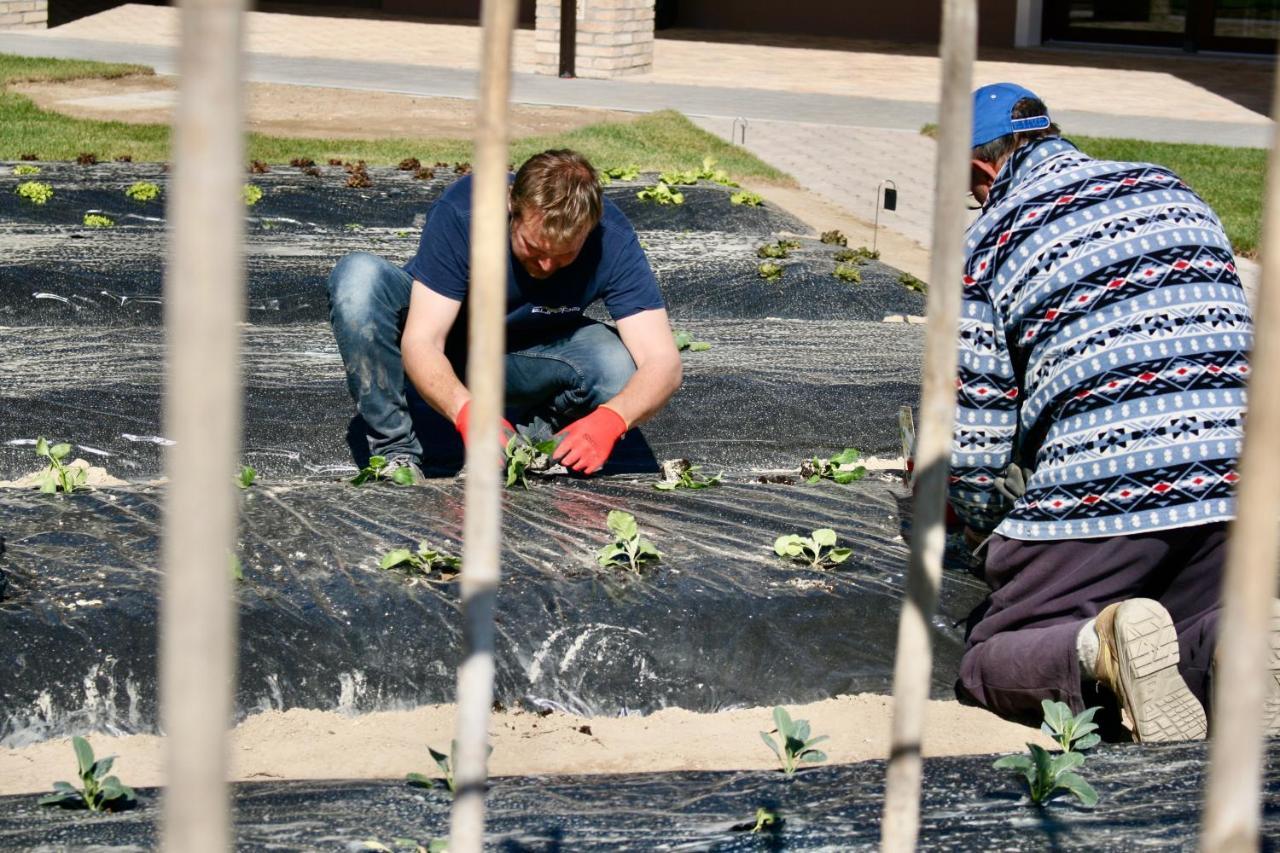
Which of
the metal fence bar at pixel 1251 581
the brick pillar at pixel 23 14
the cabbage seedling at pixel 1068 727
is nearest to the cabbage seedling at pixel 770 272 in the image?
the cabbage seedling at pixel 1068 727

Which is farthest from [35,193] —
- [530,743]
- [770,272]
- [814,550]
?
[530,743]

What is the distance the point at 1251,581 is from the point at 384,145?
9028 mm

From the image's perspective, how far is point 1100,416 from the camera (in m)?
2.88

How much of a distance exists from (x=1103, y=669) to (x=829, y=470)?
1206 millimetres

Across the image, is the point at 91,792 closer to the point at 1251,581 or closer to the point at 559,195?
the point at 1251,581

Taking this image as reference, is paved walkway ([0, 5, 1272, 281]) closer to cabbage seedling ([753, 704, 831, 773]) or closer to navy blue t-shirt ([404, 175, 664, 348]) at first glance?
navy blue t-shirt ([404, 175, 664, 348])

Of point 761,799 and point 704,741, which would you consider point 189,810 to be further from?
point 704,741

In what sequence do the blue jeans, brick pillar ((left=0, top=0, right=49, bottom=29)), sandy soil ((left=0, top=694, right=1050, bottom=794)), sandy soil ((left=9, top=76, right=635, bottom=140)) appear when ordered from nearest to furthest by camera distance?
sandy soil ((left=0, top=694, right=1050, bottom=794))
the blue jeans
sandy soil ((left=9, top=76, right=635, bottom=140))
brick pillar ((left=0, top=0, right=49, bottom=29))

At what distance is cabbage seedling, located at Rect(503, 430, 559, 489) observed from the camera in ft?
11.6

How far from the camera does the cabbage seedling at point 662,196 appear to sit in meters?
7.07

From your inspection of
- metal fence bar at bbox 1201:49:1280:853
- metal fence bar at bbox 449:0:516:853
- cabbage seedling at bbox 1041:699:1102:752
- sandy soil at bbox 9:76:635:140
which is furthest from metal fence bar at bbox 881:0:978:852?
sandy soil at bbox 9:76:635:140

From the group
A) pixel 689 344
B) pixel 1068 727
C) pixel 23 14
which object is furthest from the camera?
pixel 23 14

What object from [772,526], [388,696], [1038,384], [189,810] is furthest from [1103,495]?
[189,810]

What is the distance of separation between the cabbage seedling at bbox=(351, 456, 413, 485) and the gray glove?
1.36 meters
